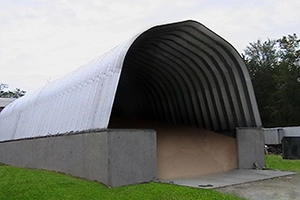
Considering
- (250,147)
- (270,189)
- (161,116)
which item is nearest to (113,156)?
(270,189)

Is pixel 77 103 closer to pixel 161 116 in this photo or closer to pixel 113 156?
pixel 113 156

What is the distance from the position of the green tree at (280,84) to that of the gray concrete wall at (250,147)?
23828 mm

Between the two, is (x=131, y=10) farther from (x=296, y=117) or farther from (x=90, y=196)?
(x=296, y=117)

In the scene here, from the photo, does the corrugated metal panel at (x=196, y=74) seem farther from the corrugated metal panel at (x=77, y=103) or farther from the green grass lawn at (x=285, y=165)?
the green grass lawn at (x=285, y=165)

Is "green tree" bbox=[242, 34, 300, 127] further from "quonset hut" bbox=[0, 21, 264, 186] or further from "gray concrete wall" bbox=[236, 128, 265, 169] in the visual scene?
"gray concrete wall" bbox=[236, 128, 265, 169]

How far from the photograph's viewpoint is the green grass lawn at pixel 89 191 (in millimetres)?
7090

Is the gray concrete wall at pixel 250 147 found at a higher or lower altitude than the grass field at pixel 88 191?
higher

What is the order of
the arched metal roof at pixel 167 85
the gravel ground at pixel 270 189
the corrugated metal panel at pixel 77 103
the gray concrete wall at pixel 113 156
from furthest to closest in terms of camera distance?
1. the arched metal roof at pixel 167 85
2. the corrugated metal panel at pixel 77 103
3. the gray concrete wall at pixel 113 156
4. the gravel ground at pixel 270 189

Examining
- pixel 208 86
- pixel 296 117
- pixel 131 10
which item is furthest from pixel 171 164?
pixel 296 117

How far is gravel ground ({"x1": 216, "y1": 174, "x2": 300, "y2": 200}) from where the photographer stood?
704 cm

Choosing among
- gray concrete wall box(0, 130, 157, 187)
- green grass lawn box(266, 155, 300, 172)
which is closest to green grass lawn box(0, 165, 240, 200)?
gray concrete wall box(0, 130, 157, 187)

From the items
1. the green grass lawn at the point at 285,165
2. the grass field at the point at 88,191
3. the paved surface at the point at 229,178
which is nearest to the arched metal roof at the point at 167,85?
the grass field at the point at 88,191

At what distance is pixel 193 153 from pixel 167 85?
165 inches

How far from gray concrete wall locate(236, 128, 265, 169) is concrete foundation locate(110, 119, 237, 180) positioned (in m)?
0.19
